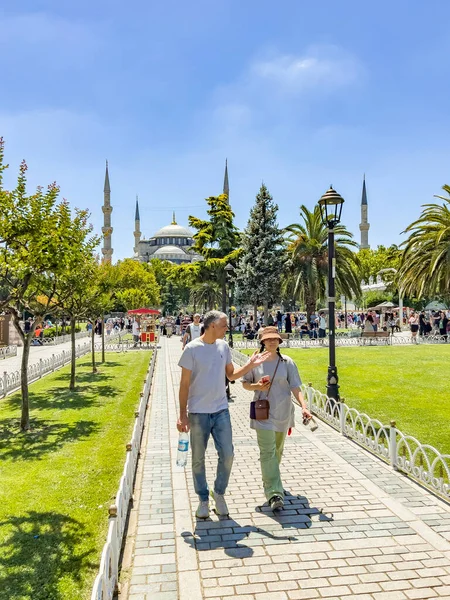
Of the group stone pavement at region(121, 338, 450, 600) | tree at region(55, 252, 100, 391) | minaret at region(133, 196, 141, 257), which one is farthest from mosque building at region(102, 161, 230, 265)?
stone pavement at region(121, 338, 450, 600)

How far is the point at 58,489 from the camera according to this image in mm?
5816

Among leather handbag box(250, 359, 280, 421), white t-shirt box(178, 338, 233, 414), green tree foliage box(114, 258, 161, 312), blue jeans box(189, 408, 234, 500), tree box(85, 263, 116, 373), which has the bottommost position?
blue jeans box(189, 408, 234, 500)

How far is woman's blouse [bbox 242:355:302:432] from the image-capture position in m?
4.79

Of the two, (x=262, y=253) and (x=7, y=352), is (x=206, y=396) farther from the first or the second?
(x=262, y=253)

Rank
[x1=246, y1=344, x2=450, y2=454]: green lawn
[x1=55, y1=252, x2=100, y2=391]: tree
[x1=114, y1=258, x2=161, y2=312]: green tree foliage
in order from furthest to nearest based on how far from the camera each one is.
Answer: [x1=114, y1=258, x2=161, y2=312]: green tree foliage → [x1=55, y1=252, x2=100, y2=391]: tree → [x1=246, y1=344, x2=450, y2=454]: green lawn

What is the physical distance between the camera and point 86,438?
8141mm

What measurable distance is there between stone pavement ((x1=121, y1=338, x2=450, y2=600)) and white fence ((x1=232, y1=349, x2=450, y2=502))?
168mm

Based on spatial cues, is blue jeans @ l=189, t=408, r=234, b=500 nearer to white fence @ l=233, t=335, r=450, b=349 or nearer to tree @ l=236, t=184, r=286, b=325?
white fence @ l=233, t=335, r=450, b=349

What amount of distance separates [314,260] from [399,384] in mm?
19041

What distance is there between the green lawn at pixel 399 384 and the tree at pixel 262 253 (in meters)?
13.7

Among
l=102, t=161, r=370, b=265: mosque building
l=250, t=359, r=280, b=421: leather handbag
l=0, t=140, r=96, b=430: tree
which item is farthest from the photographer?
l=102, t=161, r=370, b=265: mosque building

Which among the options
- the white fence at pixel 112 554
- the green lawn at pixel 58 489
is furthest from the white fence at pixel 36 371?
the white fence at pixel 112 554

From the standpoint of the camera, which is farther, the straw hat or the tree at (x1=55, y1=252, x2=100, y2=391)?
the tree at (x1=55, y1=252, x2=100, y2=391)

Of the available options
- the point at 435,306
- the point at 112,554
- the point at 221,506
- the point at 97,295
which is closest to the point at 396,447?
the point at 221,506
